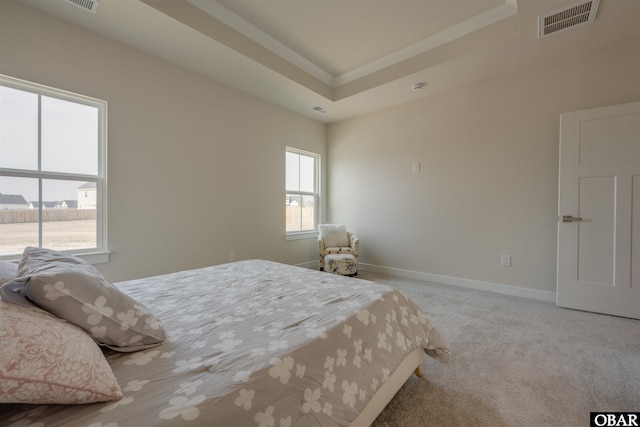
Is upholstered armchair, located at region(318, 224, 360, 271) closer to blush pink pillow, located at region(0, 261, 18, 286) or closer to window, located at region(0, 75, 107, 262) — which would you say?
window, located at region(0, 75, 107, 262)

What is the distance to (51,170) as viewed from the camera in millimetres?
2322

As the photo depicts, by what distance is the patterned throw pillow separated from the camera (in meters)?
0.80

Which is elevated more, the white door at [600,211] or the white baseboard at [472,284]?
the white door at [600,211]

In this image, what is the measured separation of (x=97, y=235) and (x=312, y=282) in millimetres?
2255

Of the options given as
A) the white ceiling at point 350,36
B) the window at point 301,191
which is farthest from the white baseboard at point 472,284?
the white ceiling at point 350,36

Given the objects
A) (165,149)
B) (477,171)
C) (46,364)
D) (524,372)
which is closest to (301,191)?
(165,149)

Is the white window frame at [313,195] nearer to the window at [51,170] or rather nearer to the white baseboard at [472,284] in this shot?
the white baseboard at [472,284]

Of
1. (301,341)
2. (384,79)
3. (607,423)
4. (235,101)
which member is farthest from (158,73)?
(607,423)

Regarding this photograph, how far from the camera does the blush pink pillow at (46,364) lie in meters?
0.56

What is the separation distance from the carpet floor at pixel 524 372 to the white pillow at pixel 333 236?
6.25ft

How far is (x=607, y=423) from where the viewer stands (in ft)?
4.36

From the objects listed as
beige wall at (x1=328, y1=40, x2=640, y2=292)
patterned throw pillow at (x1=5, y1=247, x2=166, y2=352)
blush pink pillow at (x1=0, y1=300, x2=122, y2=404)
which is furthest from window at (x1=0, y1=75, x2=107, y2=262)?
beige wall at (x1=328, y1=40, x2=640, y2=292)

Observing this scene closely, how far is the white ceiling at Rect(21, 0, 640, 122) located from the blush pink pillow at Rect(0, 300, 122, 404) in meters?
2.48

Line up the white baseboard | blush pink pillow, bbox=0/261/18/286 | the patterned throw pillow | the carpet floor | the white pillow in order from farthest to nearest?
the white pillow → the white baseboard → the carpet floor → blush pink pillow, bbox=0/261/18/286 → the patterned throw pillow
